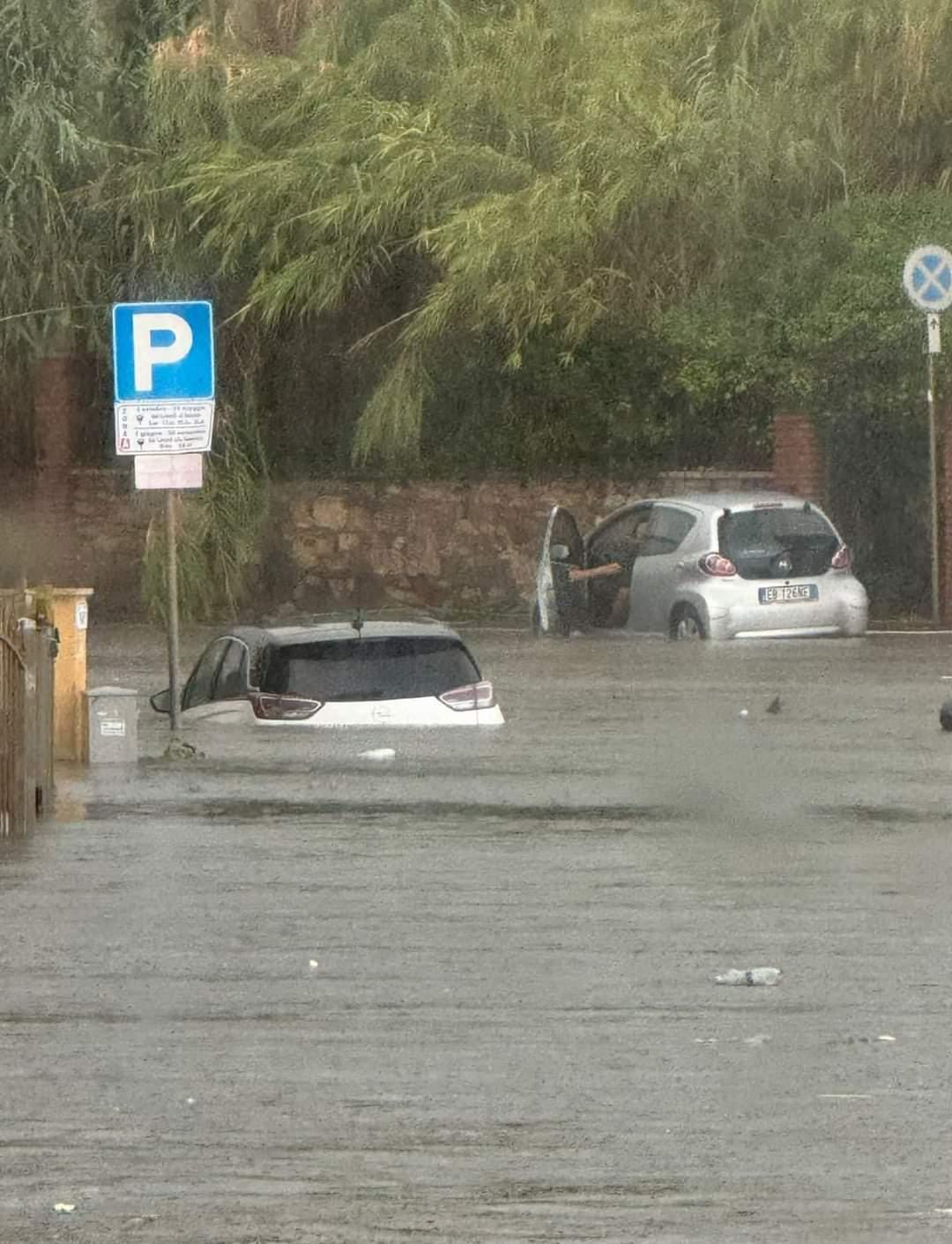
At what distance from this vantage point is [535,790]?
17172 millimetres

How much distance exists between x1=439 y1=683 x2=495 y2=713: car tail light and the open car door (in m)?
8.57

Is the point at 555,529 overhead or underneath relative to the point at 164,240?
underneath

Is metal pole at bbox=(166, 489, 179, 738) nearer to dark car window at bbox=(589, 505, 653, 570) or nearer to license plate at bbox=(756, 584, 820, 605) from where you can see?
license plate at bbox=(756, 584, 820, 605)

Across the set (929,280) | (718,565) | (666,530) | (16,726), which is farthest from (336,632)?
(929,280)

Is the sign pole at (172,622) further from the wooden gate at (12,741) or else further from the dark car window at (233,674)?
the wooden gate at (12,741)

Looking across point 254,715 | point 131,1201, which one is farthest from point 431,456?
point 131,1201

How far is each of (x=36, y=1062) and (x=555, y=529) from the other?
21.0 meters

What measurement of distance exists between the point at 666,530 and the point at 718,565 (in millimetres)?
944

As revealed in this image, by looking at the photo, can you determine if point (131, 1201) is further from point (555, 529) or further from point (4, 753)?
point (555, 529)

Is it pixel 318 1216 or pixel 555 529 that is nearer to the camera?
pixel 318 1216

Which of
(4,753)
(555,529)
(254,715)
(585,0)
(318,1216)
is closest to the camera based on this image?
(318,1216)

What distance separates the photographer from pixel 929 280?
30.4 metres

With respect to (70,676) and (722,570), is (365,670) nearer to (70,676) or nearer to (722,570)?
(70,676)

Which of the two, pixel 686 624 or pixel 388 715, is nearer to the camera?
pixel 388 715
